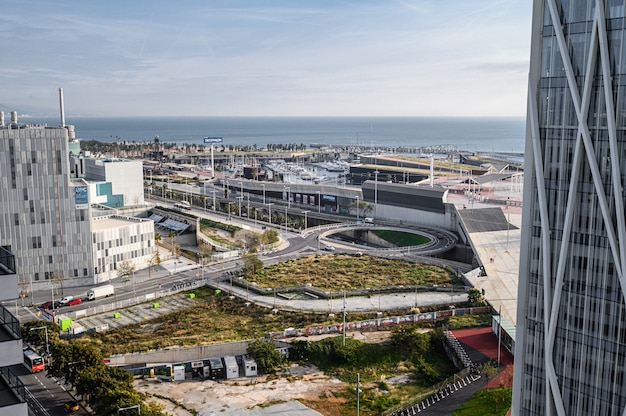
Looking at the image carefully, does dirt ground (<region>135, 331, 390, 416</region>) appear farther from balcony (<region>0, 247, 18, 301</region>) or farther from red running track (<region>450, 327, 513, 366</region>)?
balcony (<region>0, 247, 18, 301</region>)

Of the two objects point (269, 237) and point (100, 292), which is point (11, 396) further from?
point (269, 237)

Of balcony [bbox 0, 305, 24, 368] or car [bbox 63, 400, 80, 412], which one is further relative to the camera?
car [bbox 63, 400, 80, 412]

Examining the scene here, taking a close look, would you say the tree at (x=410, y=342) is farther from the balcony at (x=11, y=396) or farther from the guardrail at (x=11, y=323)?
the guardrail at (x=11, y=323)

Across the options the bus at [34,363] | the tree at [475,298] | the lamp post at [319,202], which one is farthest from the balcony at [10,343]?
the lamp post at [319,202]

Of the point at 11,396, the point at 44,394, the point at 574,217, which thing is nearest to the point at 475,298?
the point at 574,217

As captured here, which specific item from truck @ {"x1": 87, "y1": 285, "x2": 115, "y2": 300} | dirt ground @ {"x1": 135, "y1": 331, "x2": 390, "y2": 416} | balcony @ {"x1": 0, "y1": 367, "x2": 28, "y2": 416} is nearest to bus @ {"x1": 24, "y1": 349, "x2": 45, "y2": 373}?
dirt ground @ {"x1": 135, "y1": 331, "x2": 390, "y2": 416}

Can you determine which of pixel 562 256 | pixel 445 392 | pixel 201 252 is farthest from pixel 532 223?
pixel 201 252

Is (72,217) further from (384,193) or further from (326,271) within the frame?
(384,193)
